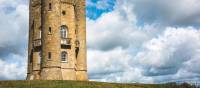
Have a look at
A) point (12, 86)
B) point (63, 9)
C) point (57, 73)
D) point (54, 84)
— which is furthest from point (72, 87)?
point (63, 9)

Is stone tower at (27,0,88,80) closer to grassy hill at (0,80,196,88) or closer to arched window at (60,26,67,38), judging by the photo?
arched window at (60,26,67,38)

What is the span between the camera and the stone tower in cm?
5131

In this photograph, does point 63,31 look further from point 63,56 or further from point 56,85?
point 56,85

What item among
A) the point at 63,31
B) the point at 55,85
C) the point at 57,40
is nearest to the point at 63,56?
the point at 57,40

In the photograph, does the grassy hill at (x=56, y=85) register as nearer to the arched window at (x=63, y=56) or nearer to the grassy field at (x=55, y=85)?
the grassy field at (x=55, y=85)

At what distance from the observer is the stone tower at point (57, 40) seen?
51.3 m

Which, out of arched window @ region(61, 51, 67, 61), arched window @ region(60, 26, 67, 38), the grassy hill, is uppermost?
arched window @ region(60, 26, 67, 38)

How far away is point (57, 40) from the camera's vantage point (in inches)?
2037

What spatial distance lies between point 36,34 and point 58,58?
A: 17.9ft

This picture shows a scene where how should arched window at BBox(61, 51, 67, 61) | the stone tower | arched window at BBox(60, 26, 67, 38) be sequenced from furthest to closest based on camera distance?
arched window at BBox(60, 26, 67, 38), arched window at BBox(61, 51, 67, 61), the stone tower

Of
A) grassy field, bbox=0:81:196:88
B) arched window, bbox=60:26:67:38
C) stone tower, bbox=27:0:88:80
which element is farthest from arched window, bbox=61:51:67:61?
grassy field, bbox=0:81:196:88

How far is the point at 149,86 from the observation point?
43031mm

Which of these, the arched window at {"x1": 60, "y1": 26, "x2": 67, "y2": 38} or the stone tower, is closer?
the stone tower

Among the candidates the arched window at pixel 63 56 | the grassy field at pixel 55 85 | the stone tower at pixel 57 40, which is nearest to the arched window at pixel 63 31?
the stone tower at pixel 57 40
